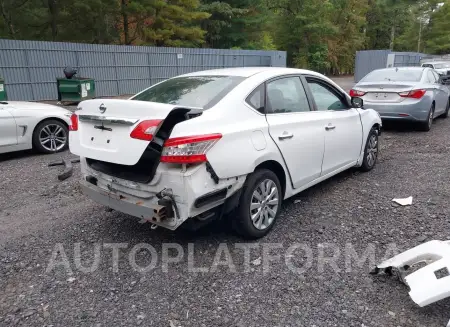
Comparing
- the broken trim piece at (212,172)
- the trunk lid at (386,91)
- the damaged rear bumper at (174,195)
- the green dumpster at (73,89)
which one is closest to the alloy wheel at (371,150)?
the trunk lid at (386,91)

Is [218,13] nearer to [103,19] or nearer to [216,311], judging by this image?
[103,19]

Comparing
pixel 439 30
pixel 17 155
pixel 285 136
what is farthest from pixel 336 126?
pixel 439 30

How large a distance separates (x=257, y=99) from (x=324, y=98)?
135 cm

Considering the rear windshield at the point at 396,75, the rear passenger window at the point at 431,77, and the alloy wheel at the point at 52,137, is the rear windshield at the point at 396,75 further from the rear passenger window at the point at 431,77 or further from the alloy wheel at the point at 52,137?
the alloy wheel at the point at 52,137

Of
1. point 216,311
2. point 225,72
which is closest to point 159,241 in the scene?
point 216,311

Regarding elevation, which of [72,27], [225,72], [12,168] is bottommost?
[12,168]

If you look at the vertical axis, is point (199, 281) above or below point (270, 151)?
below

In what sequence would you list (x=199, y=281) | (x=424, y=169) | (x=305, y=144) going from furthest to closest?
(x=424, y=169) < (x=305, y=144) < (x=199, y=281)

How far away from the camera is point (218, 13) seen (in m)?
31.4

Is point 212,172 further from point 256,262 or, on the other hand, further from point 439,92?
point 439,92

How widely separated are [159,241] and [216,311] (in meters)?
1.18

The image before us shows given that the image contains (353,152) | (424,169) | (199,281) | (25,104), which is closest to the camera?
(199,281)

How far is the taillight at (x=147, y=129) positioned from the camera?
9.86ft

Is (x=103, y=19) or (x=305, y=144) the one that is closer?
(x=305, y=144)
